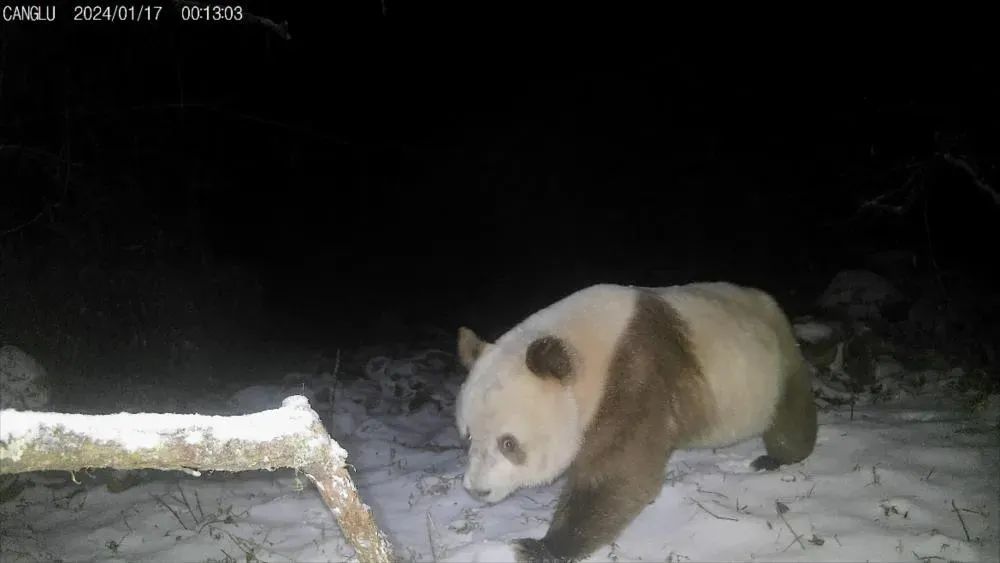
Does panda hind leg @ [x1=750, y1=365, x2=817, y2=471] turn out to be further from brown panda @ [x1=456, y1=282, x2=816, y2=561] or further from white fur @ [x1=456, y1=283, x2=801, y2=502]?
brown panda @ [x1=456, y1=282, x2=816, y2=561]

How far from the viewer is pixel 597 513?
3.82 metres

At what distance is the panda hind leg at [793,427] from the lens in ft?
15.5

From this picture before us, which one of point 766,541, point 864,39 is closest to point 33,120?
point 766,541

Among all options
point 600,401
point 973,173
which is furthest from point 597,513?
point 973,173

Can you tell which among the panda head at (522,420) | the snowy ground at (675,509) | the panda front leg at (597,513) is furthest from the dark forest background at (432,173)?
the panda front leg at (597,513)

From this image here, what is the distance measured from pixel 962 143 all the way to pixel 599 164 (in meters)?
14.0

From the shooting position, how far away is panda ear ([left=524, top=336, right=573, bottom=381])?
146 inches

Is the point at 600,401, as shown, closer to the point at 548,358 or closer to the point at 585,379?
the point at 585,379

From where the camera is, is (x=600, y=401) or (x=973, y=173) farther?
(x=973, y=173)

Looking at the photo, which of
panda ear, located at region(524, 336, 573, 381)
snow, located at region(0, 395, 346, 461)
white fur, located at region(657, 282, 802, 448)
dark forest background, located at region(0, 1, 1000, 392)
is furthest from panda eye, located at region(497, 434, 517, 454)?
dark forest background, located at region(0, 1, 1000, 392)

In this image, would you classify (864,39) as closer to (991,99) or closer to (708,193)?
(991,99)

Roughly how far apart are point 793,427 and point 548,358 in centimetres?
226

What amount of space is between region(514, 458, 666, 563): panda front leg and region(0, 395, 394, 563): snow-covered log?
6.30ft

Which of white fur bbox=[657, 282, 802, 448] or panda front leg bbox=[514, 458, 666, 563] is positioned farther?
white fur bbox=[657, 282, 802, 448]
